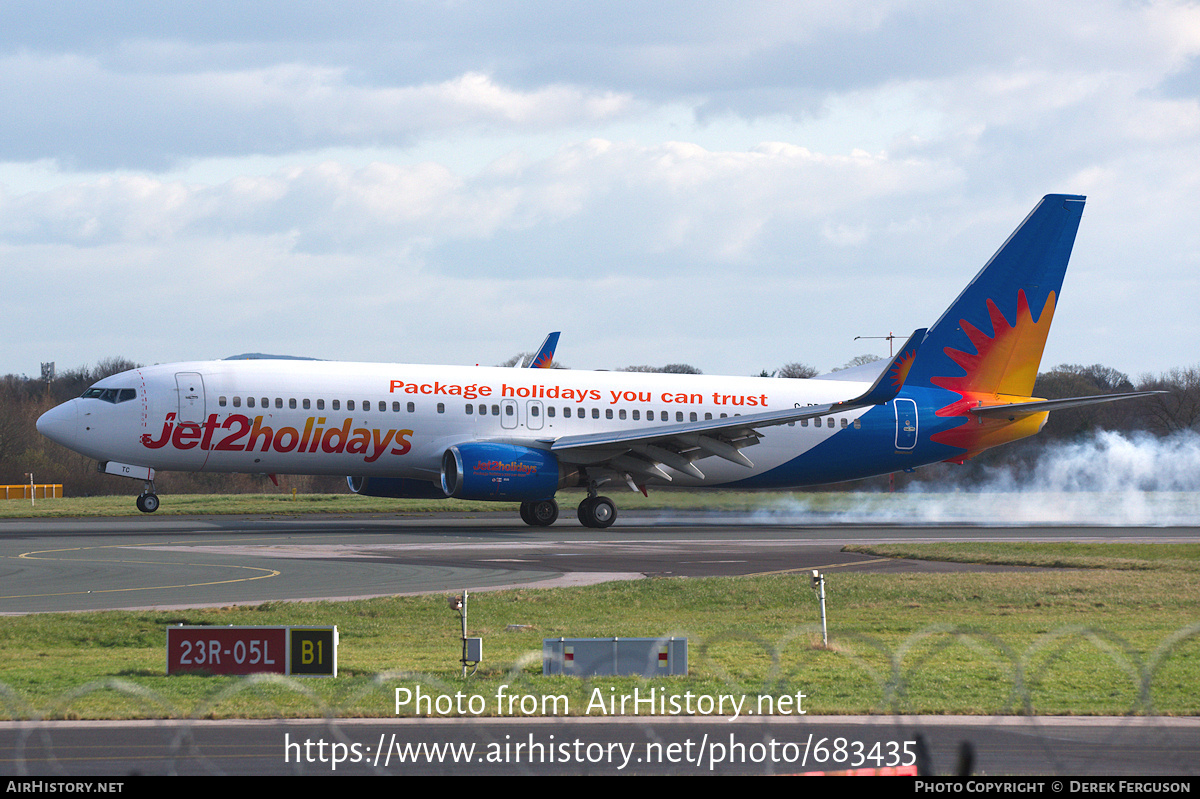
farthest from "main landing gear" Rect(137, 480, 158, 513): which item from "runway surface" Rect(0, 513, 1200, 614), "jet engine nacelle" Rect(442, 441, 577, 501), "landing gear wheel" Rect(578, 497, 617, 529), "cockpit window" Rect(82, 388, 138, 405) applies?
"landing gear wheel" Rect(578, 497, 617, 529)

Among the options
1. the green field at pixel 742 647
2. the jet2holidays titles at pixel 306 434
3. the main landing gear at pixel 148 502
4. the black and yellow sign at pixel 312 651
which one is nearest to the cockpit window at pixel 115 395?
the jet2holidays titles at pixel 306 434

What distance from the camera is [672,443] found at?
3922 cm

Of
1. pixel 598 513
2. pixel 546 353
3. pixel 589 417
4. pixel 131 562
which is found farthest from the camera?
pixel 546 353

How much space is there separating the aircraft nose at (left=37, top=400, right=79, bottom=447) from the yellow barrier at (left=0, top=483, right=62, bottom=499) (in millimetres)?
29889

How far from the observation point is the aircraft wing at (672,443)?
38.2m

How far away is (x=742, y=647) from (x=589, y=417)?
2435 cm

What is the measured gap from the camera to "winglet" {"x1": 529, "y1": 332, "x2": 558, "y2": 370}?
4788 centimetres

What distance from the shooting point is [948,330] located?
4425cm

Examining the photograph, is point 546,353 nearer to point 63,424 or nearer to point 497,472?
point 497,472

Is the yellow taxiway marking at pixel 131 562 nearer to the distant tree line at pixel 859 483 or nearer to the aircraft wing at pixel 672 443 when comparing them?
the aircraft wing at pixel 672 443

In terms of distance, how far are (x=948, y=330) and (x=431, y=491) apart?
1894 centimetres

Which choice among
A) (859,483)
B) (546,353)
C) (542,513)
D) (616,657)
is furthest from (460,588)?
(859,483)

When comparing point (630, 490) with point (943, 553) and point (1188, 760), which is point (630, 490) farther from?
point (1188, 760)
